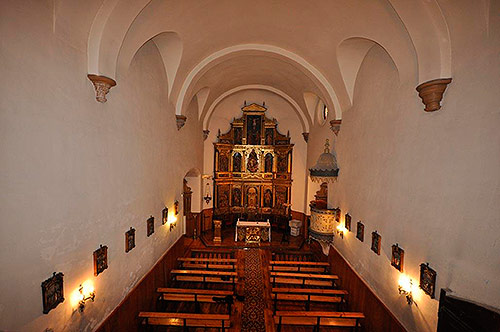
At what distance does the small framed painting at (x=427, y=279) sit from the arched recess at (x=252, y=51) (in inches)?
220

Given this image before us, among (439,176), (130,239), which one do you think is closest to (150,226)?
(130,239)

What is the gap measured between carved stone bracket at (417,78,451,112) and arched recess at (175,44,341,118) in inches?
175

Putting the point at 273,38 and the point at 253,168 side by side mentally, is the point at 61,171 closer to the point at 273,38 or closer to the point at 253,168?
the point at 273,38

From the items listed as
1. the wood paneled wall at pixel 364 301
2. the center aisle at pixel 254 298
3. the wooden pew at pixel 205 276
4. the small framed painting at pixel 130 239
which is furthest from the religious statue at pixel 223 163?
the small framed painting at pixel 130 239

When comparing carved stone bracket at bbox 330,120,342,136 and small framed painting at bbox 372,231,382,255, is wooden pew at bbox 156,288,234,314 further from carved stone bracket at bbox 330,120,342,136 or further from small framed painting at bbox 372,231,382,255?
carved stone bracket at bbox 330,120,342,136

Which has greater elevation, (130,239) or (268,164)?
(268,164)

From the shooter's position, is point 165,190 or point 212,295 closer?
point 212,295

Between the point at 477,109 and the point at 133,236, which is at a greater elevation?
the point at 477,109

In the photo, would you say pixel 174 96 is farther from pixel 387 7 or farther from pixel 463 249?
pixel 463 249

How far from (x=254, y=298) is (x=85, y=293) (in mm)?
4754

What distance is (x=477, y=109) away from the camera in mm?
3193

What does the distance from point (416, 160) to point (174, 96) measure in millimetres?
7011

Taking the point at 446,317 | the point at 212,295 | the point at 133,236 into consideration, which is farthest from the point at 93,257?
the point at 446,317

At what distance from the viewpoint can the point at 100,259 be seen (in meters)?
4.40
